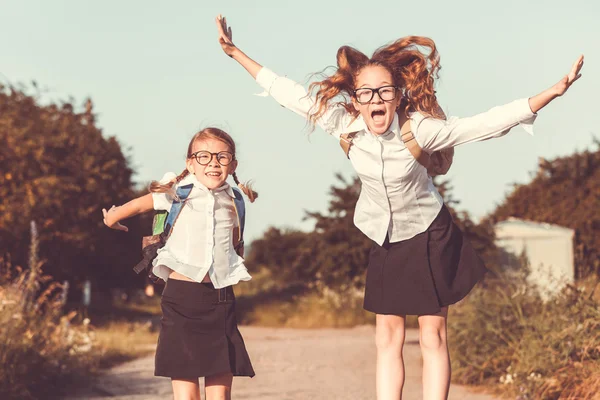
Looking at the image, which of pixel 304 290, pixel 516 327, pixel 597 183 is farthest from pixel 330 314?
pixel 516 327

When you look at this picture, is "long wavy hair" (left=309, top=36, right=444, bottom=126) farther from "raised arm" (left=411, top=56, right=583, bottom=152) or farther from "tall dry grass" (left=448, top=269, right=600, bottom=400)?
"tall dry grass" (left=448, top=269, right=600, bottom=400)

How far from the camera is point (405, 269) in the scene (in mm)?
4758

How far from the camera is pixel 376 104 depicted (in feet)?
14.9

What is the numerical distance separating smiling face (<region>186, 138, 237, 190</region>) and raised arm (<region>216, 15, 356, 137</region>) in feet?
1.31

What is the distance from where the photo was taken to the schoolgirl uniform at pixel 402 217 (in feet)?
14.8

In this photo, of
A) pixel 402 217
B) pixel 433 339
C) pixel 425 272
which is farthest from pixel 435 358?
pixel 402 217

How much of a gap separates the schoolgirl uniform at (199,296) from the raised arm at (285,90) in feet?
2.15

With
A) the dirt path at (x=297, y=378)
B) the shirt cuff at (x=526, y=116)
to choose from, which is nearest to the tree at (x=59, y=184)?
the dirt path at (x=297, y=378)

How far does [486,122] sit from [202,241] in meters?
1.57

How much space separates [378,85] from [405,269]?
0.98 m

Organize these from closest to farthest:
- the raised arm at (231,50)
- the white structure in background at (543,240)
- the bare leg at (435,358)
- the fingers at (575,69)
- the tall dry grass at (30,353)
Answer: the fingers at (575,69)
the bare leg at (435,358)
the raised arm at (231,50)
the tall dry grass at (30,353)
the white structure in background at (543,240)

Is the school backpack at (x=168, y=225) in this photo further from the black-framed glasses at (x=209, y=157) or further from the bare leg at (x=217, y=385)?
the bare leg at (x=217, y=385)

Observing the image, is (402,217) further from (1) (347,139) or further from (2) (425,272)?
(1) (347,139)

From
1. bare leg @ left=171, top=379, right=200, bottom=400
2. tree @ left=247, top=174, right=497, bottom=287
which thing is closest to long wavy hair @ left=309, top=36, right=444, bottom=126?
bare leg @ left=171, top=379, right=200, bottom=400
